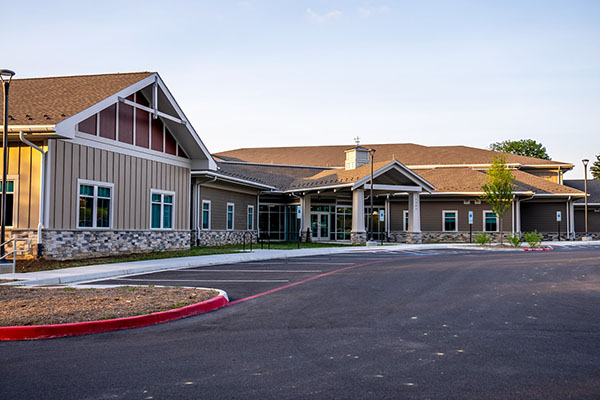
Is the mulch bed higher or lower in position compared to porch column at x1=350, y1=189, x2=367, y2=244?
lower

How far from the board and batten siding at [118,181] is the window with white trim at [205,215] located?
4196 mm

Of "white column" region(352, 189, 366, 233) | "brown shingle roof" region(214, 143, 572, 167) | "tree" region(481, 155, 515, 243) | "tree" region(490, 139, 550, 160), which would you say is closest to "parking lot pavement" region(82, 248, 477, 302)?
"white column" region(352, 189, 366, 233)

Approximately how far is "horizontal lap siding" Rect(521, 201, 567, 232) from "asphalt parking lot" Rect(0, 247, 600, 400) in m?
33.4

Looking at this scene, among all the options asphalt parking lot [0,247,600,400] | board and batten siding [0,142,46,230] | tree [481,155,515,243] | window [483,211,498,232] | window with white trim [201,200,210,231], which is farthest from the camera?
window [483,211,498,232]

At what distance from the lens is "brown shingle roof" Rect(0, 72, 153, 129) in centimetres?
1761

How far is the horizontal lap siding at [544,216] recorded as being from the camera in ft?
141

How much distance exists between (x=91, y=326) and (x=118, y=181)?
13.5 m

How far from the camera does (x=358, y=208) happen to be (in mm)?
34594

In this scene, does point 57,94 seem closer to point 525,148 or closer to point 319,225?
point 319,225

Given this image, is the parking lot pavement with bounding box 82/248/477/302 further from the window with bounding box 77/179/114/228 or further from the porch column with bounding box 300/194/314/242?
the porch column with bounding box 300/194/314/242

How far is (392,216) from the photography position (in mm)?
42219

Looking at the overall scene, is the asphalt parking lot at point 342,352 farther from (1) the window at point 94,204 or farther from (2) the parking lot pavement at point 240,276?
(1) the window at point 94,204

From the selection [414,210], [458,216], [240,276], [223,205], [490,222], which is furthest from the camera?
[458,216]

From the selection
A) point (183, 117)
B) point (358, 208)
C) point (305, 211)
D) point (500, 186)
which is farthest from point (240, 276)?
point (500, 186)
